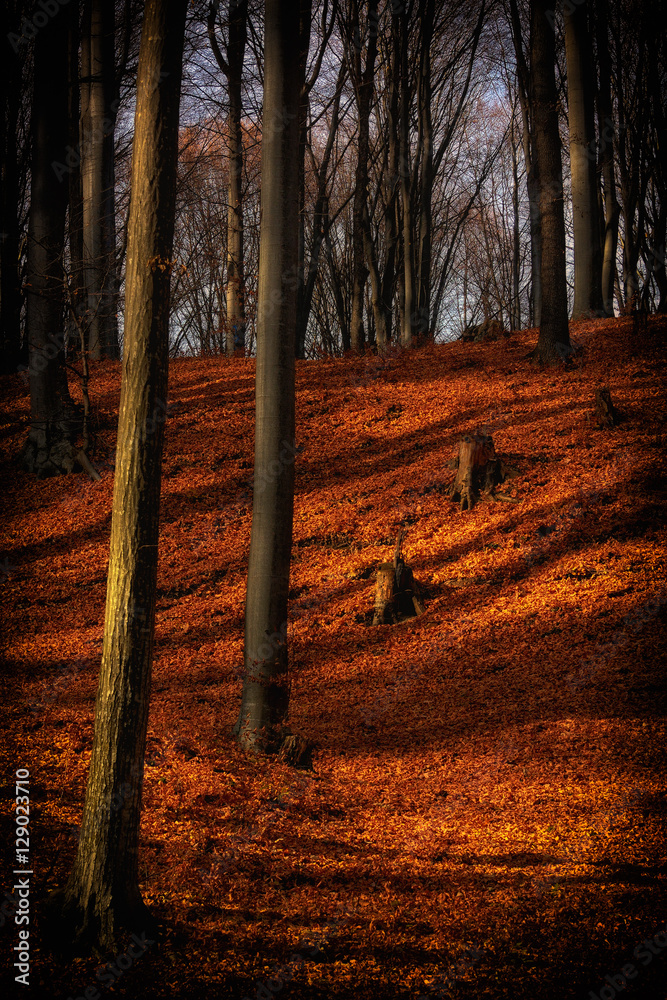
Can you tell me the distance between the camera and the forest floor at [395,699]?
3.60 metres

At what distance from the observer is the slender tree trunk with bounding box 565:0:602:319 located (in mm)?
14258

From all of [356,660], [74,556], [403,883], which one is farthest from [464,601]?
[74,556]

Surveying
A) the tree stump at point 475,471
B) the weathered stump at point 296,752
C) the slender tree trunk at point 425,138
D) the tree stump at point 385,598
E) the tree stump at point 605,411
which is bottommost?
the weathered stump at point 296,752

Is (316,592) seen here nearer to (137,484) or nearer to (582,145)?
(137,484)

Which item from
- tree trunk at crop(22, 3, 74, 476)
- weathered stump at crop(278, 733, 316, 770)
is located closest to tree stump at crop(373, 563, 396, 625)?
weathered stump at crop(278, 733, 316, 770)

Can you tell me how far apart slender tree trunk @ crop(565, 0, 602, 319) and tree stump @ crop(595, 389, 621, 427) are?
5.35 metres

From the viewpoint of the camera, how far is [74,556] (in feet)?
34.4

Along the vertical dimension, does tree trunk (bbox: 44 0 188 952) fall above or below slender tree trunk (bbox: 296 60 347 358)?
below

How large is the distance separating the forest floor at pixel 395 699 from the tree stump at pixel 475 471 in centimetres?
32

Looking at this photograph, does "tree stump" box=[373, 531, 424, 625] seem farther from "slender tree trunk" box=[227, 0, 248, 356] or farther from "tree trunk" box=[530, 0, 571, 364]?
"slender tree trunk" box=[227, 0, 248, 356]

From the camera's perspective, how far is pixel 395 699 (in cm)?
705

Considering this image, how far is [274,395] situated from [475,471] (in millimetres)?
4942

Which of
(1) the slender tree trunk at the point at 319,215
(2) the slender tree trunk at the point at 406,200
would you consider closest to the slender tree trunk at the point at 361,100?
(2) the slender tree trunk at the point at 406,200

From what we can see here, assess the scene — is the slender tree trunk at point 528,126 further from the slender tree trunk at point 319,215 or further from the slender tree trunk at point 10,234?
the slender tree trunk at point 10,234
